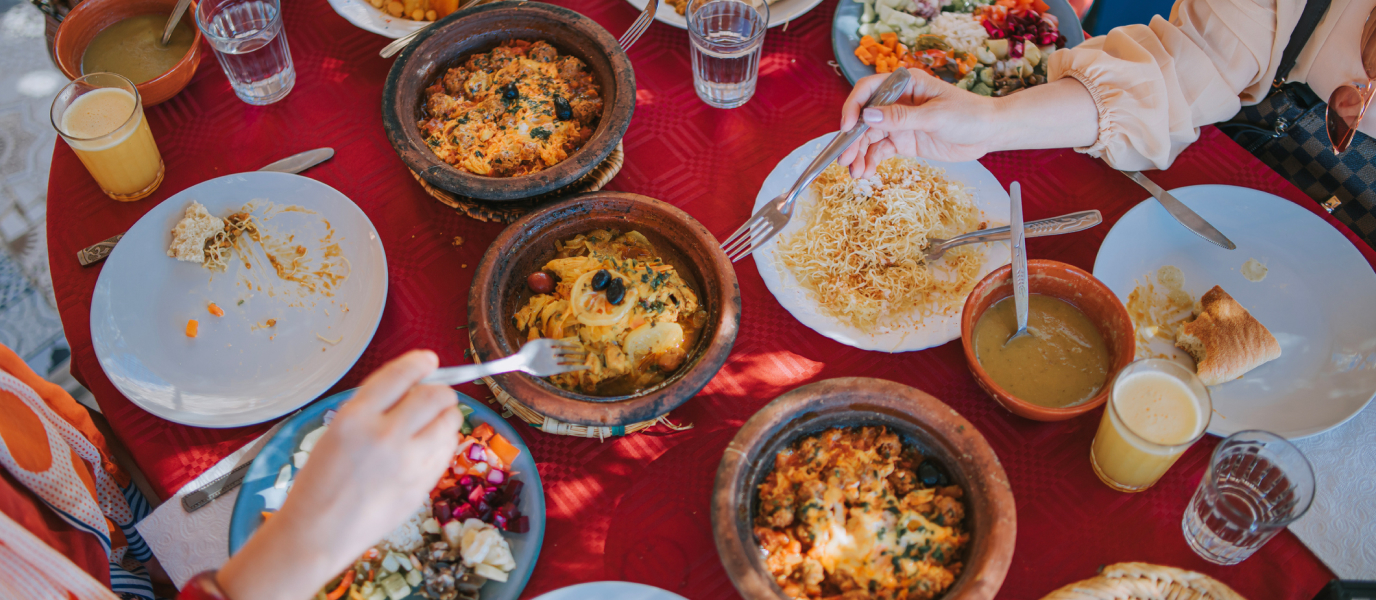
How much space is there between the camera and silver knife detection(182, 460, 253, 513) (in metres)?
1.91

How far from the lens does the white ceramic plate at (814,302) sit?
2.13 m

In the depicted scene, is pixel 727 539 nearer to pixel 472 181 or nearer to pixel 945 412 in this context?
pixel 945 412

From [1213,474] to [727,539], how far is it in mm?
1110

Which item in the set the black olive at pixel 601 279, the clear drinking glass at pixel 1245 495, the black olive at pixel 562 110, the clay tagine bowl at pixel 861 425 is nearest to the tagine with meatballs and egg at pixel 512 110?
the black olive at pixel 562 110

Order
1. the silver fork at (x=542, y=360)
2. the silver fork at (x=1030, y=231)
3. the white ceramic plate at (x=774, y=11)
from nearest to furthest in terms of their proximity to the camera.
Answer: the silver fork at (x=542, y=360), the silver fork at (x=1030, y=231), the white ceramic plate at (x=774, y=11)

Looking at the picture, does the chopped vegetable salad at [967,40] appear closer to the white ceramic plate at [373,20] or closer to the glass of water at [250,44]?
the white ceramic plate at [373,20]

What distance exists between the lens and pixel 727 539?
5.22 ft

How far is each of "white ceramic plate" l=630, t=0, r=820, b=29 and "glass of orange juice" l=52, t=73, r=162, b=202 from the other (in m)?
1.61

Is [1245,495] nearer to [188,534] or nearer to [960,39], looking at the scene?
[960,39]

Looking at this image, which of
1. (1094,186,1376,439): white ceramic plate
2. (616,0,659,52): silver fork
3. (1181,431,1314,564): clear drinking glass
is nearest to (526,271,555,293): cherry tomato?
(616,0,659,52): silver fork

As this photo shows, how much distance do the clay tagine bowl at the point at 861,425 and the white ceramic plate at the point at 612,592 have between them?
0.26 metres

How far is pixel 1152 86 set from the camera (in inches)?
88.6

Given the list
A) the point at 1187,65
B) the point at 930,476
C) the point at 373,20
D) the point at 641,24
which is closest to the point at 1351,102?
the point at 1187,65

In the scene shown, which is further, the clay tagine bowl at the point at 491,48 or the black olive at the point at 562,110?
the black olive at the point at 562,110
